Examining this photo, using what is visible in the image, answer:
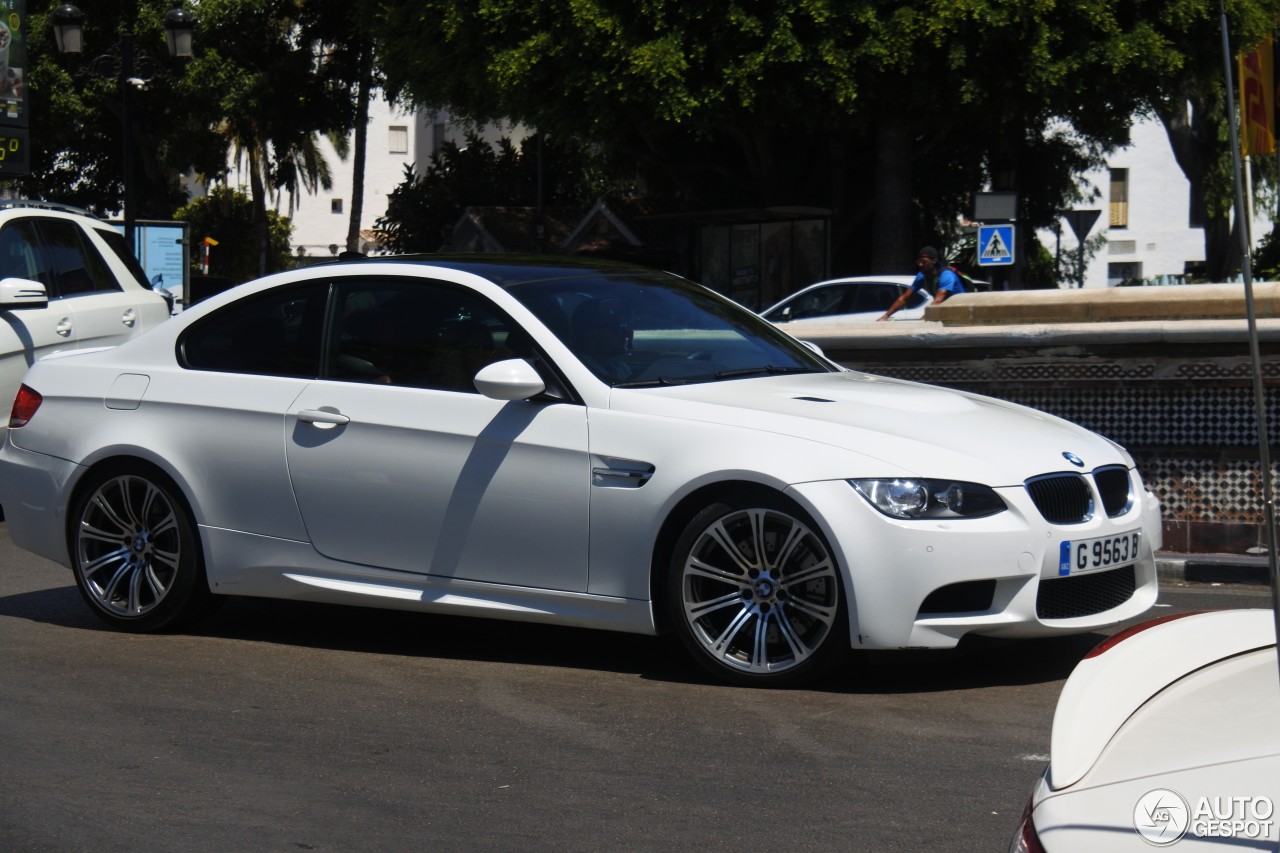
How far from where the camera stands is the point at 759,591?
5.76 meters

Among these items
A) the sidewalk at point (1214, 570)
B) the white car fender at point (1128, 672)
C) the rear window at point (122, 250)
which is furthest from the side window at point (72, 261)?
the white car fender at point (1128, 672)

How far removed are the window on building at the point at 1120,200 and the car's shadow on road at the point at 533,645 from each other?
181ft

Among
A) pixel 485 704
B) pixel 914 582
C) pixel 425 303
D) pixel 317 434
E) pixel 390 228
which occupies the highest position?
pixel 390 228

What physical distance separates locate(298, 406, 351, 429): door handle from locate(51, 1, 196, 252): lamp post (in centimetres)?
1504

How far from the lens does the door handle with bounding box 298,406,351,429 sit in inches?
255

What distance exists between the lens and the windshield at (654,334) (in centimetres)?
629

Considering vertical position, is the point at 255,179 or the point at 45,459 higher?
the point at 255,179

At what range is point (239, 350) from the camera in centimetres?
696

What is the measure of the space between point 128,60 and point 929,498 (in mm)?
18015

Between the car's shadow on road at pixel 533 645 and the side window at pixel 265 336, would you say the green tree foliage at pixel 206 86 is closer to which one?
the car's shadow on road at pixel 533 645

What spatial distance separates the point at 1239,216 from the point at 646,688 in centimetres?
397

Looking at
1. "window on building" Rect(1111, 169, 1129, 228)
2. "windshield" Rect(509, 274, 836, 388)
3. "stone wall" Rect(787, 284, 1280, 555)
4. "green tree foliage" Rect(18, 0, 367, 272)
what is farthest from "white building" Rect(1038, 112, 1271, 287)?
"windshield" Rect(509, 274, 836, 388)

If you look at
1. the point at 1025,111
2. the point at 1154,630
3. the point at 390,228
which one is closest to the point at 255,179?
the point at 390,228

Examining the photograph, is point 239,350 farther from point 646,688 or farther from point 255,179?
point 255,179
